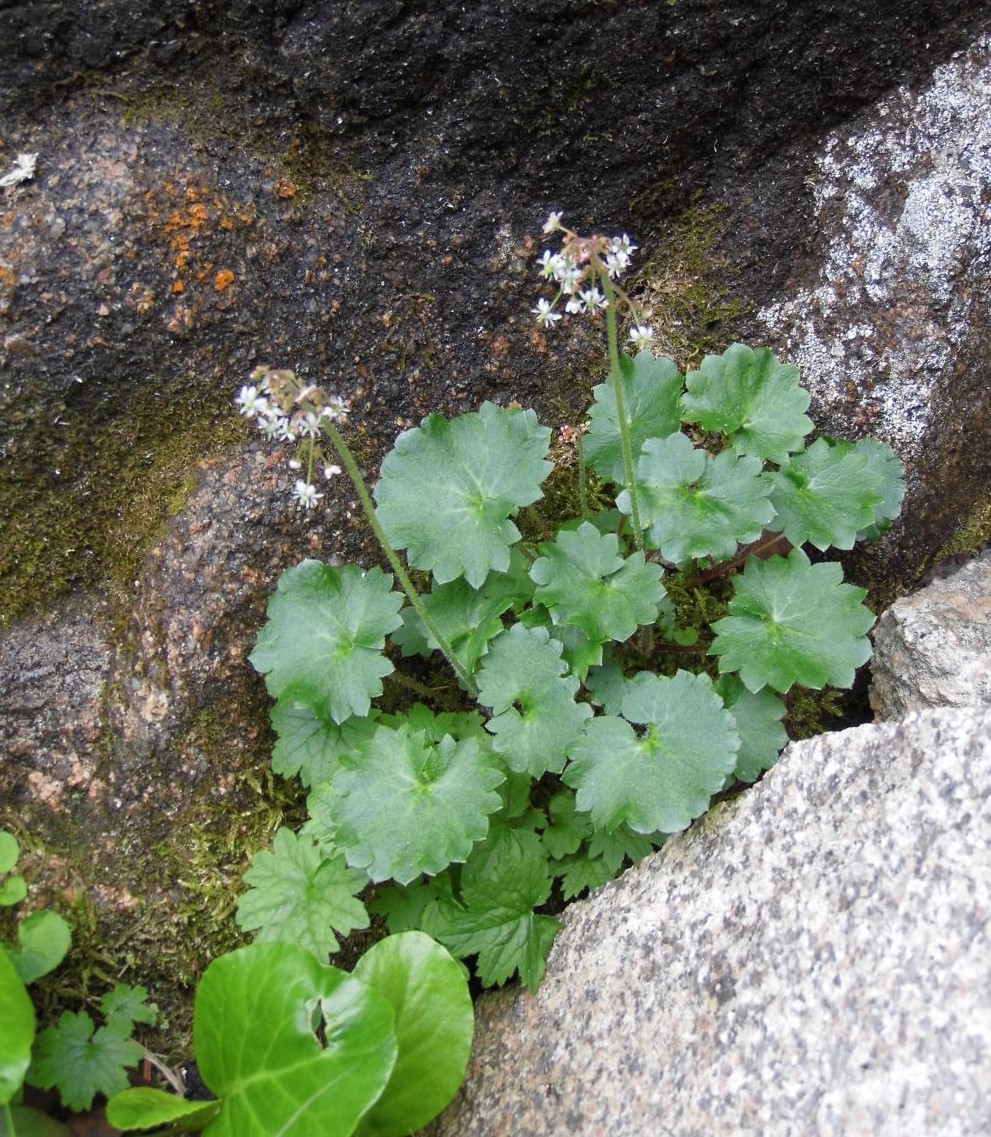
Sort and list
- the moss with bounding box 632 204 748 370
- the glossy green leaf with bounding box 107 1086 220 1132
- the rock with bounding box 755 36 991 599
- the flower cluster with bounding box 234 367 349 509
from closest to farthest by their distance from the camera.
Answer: the flower cluster with bounding box 234 367 349 509 < the glossy green leaf with bounding box 107 1086 220 1132 < the rock with bounding box 755 36 991 599 < the moss with bounding box 632 204 748 370

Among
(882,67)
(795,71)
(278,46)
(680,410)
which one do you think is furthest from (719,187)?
(278,46)

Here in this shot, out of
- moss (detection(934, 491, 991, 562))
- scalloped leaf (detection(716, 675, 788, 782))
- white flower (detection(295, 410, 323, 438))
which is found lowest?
moss (detection(934, 491, 991, 562))

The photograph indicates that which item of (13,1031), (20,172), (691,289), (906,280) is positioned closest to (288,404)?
(20,172)

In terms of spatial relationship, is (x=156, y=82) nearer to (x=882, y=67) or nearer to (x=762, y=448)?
(x=762, y=448)

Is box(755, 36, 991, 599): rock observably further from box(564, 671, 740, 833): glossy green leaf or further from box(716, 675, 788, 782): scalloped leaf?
box(564, 671, 740, 833): glossy green leaf

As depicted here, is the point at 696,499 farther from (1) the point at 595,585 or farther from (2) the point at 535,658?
(2) the point at 535,658

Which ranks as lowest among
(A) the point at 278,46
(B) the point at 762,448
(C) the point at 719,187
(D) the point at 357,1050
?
(D) the point at 357,1050

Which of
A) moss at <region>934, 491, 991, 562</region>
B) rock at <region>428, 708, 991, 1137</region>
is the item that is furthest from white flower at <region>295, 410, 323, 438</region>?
moss at <region>934, 491, 991, 562</region>
